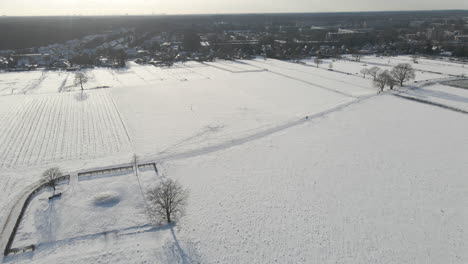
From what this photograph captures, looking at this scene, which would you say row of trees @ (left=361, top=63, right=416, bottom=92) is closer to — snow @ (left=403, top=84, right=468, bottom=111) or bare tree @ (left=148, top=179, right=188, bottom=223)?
snow @ (left=403, top=84, right=468, bottom=111)

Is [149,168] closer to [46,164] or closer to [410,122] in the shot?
[46,164]

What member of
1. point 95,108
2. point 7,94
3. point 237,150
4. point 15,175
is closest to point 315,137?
point 237,150

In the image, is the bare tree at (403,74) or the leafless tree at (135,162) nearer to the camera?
the leafless tree at (135,162)

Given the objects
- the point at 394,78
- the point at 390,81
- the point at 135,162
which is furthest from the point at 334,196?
the point at 394,78

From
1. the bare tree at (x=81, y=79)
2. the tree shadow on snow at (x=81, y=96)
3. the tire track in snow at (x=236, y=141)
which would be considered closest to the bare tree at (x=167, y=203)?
the tire track in snow at (x=236, y=141)

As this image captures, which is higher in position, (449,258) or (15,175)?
(15,175)

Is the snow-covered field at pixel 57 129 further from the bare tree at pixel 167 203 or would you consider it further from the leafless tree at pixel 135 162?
the bare tree at pixel 167 203

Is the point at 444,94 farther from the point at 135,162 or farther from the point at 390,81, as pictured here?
the point at 135,162
